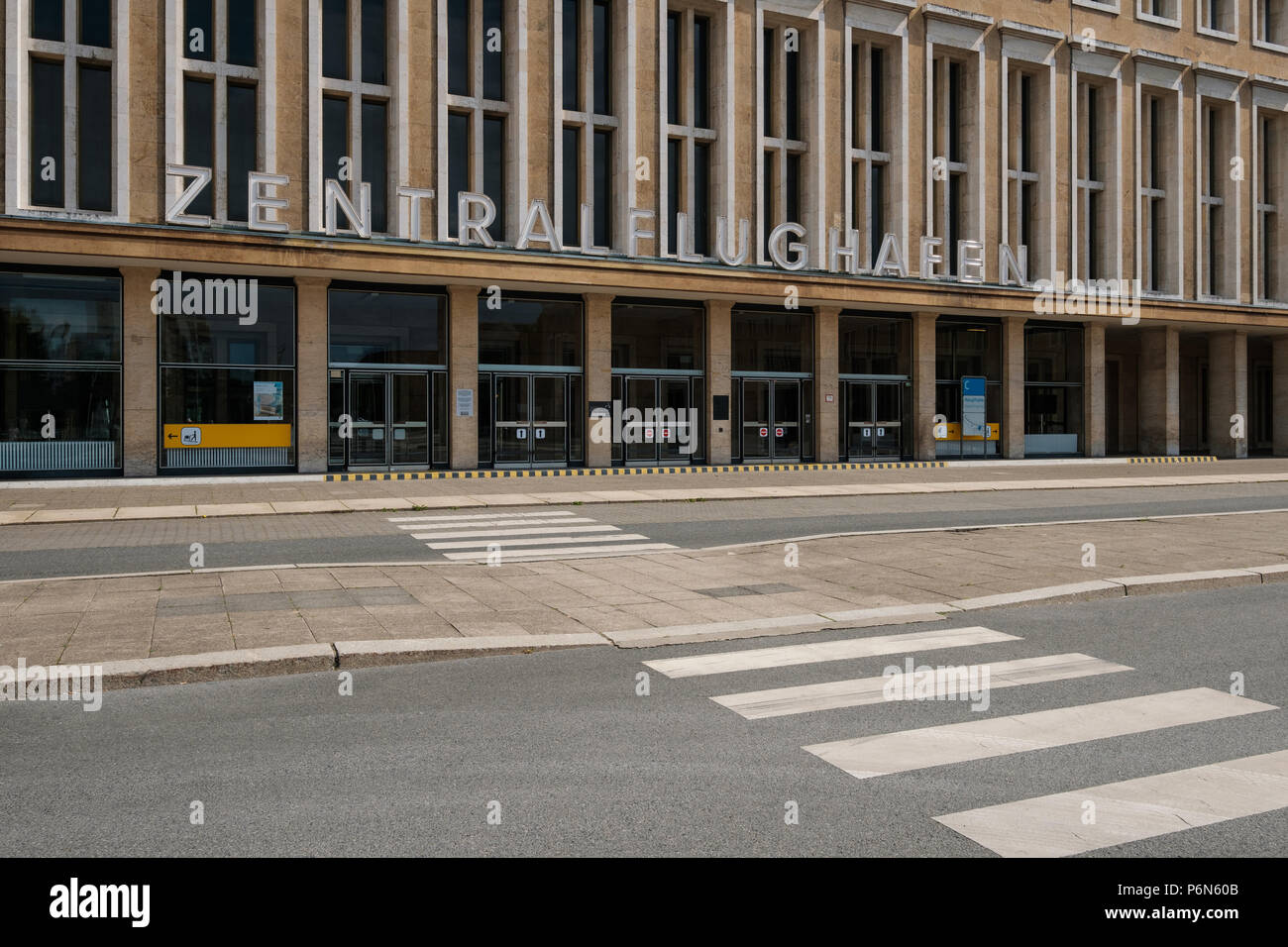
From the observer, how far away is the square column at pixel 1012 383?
36.9 meters

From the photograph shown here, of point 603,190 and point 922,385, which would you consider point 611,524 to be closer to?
point 603,190

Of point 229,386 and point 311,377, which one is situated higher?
point 311,377

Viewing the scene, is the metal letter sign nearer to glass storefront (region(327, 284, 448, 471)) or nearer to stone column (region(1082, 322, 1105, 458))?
stone column (region(1082, 322, 1105, 458))

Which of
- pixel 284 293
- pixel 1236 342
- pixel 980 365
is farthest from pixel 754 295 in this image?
pixel 1236 342

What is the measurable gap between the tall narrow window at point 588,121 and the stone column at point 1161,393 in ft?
76.9

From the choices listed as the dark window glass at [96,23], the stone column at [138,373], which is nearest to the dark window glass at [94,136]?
the dark window glass at [96,23]

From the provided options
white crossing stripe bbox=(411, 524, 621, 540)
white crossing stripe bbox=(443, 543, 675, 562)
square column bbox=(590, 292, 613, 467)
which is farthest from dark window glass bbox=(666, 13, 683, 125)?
white crossing stripe bbox=(443, 543, 675, 562)

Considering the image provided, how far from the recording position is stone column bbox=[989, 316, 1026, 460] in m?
36.9

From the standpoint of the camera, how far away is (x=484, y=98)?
2898 centimetres

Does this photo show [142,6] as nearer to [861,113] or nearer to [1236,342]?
[861,113]

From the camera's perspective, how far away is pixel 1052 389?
127ft

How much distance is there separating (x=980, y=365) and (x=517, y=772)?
34876 mm

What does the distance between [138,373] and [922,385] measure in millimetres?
24092

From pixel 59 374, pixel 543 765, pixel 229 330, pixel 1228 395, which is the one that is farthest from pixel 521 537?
pixel 1228 395
